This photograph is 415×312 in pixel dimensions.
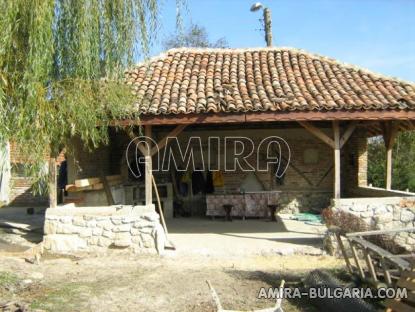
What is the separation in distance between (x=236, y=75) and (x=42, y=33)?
6314mm

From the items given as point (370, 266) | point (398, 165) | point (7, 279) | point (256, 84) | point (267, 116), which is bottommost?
point (7, 279)

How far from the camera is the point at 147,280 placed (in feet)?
22.9

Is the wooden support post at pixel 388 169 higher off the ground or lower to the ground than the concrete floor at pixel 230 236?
higher

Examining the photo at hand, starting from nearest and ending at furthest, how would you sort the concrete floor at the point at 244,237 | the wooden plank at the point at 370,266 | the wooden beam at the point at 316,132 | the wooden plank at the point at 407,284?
the wooden plank at the point at 407,284
the wooden plank at the point at 370,266
the concrete floor at the point at 244,237
the wooden beam at the point at 316,132

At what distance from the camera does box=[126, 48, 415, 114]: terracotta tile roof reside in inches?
350

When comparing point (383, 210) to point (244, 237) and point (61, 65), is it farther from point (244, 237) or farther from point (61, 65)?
point (61, 65)

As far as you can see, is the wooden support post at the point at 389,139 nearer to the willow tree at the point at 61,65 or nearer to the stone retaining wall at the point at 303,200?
the stone retaining wall at the point at 303,200

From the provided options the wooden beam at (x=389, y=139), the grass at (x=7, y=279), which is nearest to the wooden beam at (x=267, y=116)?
the wooden beam at (x=389, y=139)

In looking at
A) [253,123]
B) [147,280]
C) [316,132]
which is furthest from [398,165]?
[147,280]

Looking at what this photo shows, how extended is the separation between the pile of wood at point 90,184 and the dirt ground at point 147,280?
5.89 feet

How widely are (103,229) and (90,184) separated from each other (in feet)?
5.64

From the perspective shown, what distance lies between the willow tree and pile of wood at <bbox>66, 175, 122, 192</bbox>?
2.51m

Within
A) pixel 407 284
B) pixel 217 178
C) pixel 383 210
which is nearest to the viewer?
pixel 407 284

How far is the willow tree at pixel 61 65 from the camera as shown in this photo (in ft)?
17.1
